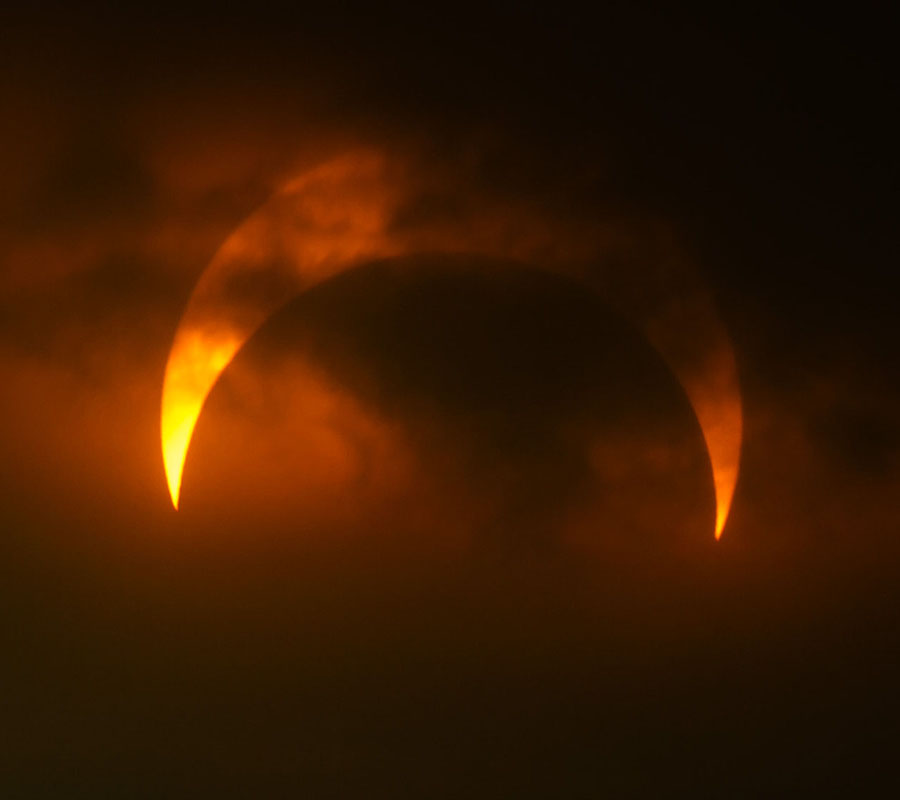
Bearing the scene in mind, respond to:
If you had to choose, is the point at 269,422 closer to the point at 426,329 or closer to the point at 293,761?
the point at 426,329

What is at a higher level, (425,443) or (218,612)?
(425,443)

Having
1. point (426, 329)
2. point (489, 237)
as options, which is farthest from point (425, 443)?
point (489, 237)

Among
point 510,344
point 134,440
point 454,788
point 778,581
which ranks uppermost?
point 510,344

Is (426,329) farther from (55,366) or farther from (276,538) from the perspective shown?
(55,366)

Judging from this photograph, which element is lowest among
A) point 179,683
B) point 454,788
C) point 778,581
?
point 454,788

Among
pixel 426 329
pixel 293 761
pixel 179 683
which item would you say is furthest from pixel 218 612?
pixel 426 329
